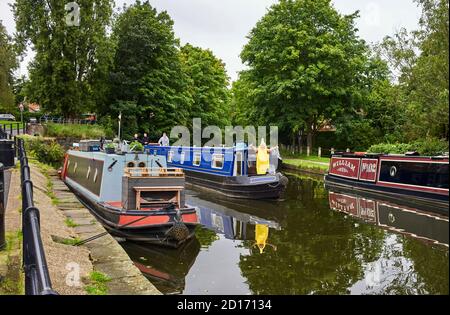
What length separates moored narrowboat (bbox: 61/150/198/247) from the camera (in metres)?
9.99

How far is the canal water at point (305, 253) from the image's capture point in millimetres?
7211

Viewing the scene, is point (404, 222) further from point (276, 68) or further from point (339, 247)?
point (276, 68)

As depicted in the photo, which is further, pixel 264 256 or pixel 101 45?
pixel 101 45

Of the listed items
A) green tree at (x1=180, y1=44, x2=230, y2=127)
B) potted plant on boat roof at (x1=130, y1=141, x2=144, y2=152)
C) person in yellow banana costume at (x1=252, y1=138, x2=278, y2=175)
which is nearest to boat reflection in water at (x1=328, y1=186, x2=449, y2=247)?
person in yellow banana costume at (x1=252, y1=138, x2=278, y2=175)

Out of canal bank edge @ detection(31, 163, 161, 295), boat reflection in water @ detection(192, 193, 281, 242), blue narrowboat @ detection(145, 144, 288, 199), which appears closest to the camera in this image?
canal bank edge @ detection(31, 163, 161, 295)

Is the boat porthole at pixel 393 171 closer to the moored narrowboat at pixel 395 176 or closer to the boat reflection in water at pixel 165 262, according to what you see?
the moored narrowboat at pixel 395 176

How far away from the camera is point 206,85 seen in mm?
44344

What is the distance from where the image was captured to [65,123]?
31.6m

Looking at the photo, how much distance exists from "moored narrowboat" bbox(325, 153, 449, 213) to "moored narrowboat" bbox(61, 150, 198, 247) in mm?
7480

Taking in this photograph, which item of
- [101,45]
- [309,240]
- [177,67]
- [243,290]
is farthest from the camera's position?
[177,67]

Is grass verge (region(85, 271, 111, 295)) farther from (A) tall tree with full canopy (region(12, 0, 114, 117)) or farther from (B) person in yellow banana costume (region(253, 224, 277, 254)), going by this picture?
(A) tall tree with full canopy (region(12, 0, 114, 117))

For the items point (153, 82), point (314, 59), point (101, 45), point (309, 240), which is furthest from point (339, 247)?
point (153, 82)
